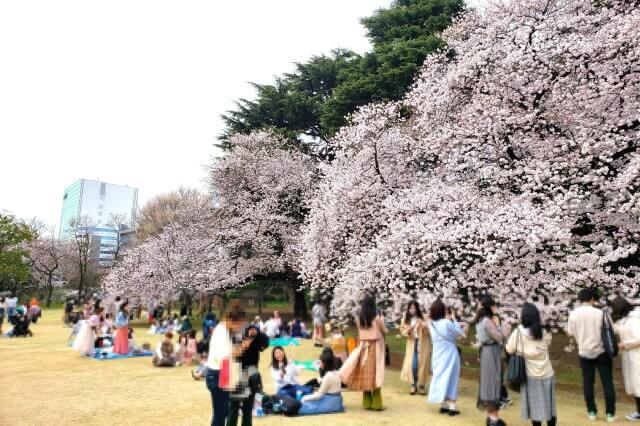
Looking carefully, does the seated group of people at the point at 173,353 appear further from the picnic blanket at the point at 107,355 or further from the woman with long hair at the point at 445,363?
the woman with long hair at the point at 445,363

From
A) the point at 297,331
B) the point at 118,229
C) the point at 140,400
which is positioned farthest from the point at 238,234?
the point at 118,229

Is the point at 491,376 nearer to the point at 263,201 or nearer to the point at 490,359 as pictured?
the point at 490,359

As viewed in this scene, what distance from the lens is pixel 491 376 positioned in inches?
229

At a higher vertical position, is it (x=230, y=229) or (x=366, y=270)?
(x=230, y=229)

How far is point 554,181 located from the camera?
31.2ft

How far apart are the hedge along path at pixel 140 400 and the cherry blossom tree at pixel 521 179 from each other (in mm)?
2396

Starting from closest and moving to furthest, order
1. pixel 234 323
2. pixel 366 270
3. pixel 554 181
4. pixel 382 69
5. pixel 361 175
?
1. pixel 234 323
2. pixel 554 181
3. pixel 366 270
4. pixel 361 175
5. pixel 382 69

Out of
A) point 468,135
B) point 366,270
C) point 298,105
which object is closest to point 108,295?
point 298,105

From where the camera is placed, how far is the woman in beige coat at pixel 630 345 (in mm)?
6117

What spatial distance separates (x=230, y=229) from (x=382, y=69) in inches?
426

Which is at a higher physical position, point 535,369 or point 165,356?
point 535,369

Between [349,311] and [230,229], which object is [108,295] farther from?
[349,311]

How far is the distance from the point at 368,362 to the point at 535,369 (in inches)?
98.3

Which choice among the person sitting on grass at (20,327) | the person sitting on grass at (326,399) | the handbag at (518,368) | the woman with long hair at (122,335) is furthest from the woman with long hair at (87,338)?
the handbag at (518,368)
